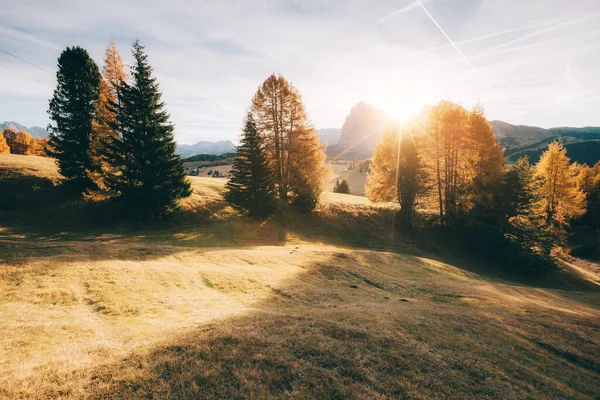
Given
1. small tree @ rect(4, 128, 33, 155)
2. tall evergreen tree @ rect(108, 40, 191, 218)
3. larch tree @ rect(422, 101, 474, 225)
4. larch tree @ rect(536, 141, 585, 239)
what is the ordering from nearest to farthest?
tall evergreen tree @ rect(108, 40, 191, 218)
larch tree @ rect(422, 101, 474, 225)
larch tree @ rect(536, 141, 585, 239)
small tree @ rect(4, 128, 33, 155)

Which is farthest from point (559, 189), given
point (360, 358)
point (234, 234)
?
point (360, 358)

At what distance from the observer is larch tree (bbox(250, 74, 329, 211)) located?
34.9 m

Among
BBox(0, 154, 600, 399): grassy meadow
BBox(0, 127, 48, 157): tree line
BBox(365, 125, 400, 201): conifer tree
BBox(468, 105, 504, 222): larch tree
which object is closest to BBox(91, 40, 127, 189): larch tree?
BBox(0, 154, 600, 399): grassy meadow

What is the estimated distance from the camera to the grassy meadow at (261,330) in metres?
6.59

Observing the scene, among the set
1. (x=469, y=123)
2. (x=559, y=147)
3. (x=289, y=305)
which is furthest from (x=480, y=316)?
(x=559, y=147)

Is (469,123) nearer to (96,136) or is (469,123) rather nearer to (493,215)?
(493,215)

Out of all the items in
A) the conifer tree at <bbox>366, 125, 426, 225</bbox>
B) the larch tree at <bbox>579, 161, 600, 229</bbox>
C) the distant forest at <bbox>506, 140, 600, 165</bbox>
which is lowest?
the larch tree at <bbox>579, 161, 600, 229</bbox>

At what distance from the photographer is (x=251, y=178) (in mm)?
33375

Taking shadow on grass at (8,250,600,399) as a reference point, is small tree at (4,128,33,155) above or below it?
above

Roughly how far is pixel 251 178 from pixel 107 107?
16771 mm

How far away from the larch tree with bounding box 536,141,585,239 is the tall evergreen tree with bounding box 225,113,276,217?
4228 cm

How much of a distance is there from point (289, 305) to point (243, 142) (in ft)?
79.3

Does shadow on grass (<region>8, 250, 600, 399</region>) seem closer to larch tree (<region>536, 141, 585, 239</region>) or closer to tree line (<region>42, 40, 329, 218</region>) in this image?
tree line (<region>42, 40, 329, 218</region>)

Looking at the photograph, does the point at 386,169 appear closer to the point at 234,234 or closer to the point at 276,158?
the point at 276,158
